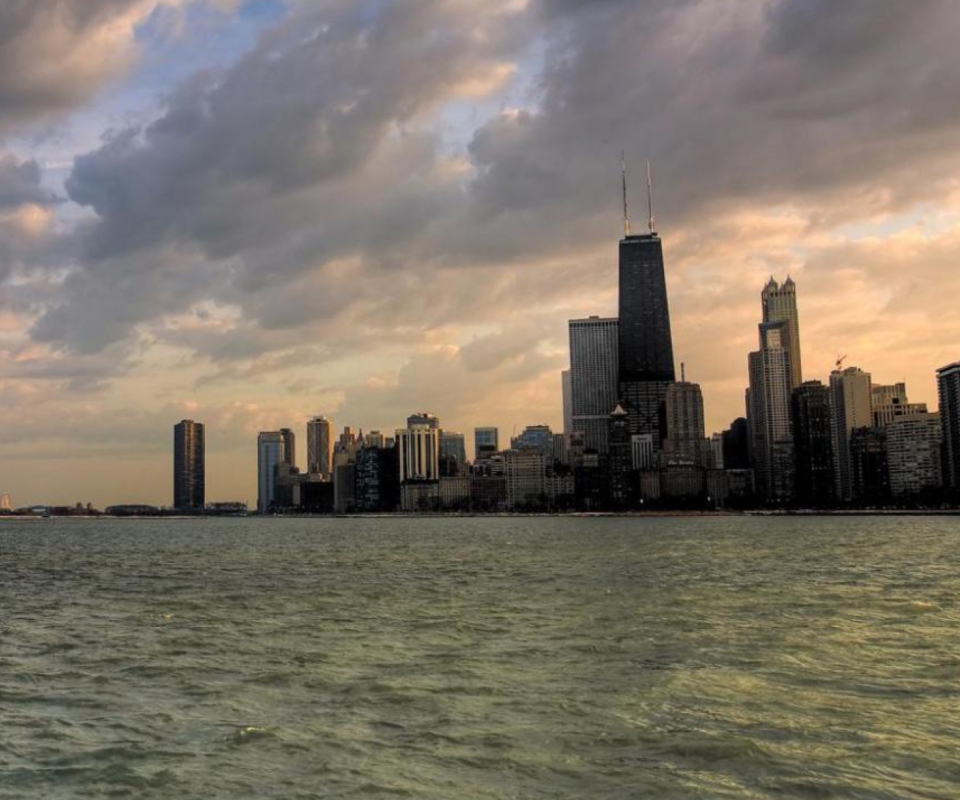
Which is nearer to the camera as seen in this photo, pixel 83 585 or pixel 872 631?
pixel 872 631

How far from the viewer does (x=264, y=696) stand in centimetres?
2628

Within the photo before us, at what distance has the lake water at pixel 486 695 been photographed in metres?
18.5

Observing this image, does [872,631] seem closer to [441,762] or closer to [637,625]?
[637,625]

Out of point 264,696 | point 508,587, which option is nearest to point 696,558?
point 508,587

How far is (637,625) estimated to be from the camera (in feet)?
132

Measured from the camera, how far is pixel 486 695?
2589cm

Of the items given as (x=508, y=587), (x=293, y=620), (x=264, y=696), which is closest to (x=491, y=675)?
(x=264, y=696)

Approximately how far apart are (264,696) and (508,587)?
3701cm

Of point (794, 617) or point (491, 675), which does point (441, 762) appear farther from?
point (794, 617)

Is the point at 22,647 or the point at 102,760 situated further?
the point at 22,647

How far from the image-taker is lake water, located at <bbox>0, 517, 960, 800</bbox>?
18.5 meters

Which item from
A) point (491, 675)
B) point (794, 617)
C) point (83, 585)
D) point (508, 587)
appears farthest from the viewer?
point (83, 585)

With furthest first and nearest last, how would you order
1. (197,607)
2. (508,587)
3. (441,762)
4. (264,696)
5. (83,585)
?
(83,585) < (508,587) < (197,607) < (264,696) < (441,762)

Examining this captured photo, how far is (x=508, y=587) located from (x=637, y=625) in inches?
891
